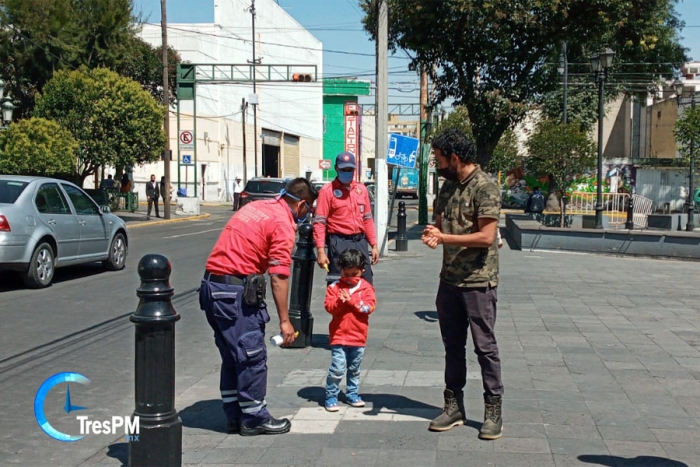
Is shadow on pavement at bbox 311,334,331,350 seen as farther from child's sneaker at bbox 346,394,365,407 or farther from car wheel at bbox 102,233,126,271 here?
car wheel at bbox 102,233,126,271

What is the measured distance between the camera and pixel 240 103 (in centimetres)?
5628

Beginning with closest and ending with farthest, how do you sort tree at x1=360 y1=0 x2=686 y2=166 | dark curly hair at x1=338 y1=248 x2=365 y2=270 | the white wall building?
1. dark curly hair at x1=338 y1=248 x2=365 y2=270
2. tree at x1=360 y1=0 x2=686 y2=166
3. the white wall building

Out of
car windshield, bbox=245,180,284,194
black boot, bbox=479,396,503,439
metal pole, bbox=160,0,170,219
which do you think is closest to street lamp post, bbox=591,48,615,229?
car windshield, bbox=245,180,284,194

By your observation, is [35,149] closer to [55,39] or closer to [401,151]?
[55,39]

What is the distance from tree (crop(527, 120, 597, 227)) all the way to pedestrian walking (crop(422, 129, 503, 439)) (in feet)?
54.0

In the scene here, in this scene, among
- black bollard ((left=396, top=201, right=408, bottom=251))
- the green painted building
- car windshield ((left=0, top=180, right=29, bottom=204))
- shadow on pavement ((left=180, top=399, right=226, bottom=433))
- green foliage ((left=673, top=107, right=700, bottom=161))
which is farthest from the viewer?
the green painted building

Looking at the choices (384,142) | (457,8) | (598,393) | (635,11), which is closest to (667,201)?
(635,11)

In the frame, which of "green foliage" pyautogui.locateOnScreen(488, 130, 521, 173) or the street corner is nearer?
the street corner

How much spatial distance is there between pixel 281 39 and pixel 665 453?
63504 millimetres

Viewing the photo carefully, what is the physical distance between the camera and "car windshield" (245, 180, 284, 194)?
25.3 meters

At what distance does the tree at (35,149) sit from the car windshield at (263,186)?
6003 mm

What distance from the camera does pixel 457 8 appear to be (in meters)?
19.8

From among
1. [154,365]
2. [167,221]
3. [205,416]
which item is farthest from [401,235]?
[167,221]

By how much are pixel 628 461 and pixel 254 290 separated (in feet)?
7.87
